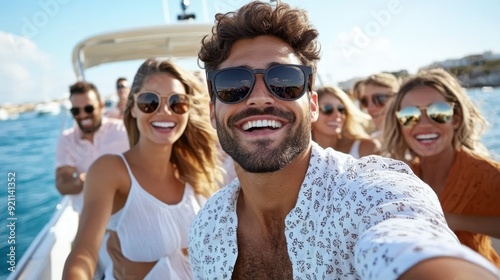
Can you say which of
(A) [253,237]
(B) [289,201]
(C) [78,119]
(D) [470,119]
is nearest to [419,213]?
(B) [289,201]

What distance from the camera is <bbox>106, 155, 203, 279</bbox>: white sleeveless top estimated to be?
2.15m

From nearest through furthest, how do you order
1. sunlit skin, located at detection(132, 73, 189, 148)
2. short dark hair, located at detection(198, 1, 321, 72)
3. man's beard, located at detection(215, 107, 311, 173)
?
man's beard, located at detection(215, 107, 311, 173) → short dark hair, located at detection(198, 1, 321, 72) → sunlit skin, located at detection(132, 73, 189, 148)

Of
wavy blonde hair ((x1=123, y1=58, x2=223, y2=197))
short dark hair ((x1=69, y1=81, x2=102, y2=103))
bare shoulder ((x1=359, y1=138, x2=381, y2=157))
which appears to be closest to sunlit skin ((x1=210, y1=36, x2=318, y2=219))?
wavy blonde hair ((x1=123, y1=58, x2=223, y2=197))

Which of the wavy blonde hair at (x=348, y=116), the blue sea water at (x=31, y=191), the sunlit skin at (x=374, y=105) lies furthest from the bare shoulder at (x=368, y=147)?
the blue sea water at (x=31, y=191)

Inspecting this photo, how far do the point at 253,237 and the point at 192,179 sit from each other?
3.46ft

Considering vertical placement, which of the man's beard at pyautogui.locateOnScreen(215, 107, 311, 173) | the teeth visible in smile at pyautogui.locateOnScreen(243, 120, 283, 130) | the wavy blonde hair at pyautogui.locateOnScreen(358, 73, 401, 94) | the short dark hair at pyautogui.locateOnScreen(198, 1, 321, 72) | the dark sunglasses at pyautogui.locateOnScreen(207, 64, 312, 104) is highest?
the short dark hair at pyautogui.locateOnScreen(198, 1, 321, 72)

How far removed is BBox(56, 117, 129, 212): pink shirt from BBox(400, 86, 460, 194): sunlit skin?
2807 mm

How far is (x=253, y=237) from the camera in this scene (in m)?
1.58

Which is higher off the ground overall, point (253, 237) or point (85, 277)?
point (253, 237)

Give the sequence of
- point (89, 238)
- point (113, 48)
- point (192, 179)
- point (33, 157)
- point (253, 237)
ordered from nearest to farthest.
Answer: point (253, 237)
point (89, 238)
point (192, 179)
point (113, 48)
point (33, 157)

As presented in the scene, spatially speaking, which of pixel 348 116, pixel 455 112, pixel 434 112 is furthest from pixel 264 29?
pixel 348 116

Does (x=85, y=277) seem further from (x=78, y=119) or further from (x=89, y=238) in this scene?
(x=78, y=119)

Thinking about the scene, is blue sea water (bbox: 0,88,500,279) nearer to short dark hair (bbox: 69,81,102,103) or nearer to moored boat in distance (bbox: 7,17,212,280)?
moored boat in distance (bbox: 7,17,212,280)

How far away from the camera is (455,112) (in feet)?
8.34
